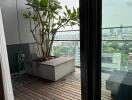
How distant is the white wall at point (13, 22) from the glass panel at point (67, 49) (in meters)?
1.08

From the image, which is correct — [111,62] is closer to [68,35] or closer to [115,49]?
[115,49]

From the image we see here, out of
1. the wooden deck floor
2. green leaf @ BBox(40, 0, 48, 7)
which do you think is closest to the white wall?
green leaf @ BBox(40, 0, 48, 7)

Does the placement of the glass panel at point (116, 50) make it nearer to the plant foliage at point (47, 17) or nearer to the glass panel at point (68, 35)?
the plant foliage at point (47, 17)

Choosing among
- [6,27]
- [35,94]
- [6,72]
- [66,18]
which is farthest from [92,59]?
[6,27]

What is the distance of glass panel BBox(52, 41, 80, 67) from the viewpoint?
4.06m

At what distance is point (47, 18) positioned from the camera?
12.3 ft

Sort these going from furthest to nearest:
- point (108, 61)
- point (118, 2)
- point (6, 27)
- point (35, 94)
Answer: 1. point (6, 27)
2. point (35, 94)
3. point (108, 61)
4. point (118, 2)

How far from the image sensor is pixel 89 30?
3.94 ft

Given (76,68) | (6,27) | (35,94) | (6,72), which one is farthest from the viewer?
(76,68)

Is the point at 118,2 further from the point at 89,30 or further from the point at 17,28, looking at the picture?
the point at 17,28

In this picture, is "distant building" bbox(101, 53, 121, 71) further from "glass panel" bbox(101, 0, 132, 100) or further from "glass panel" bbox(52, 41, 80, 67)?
"glass panel" bbox(52, 41, 80, 67)

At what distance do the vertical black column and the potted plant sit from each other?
218 cm

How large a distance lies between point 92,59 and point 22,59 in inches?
116

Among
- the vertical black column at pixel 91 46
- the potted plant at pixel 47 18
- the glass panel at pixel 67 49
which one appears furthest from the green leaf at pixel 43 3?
the vertical black column at pixel 91 46
